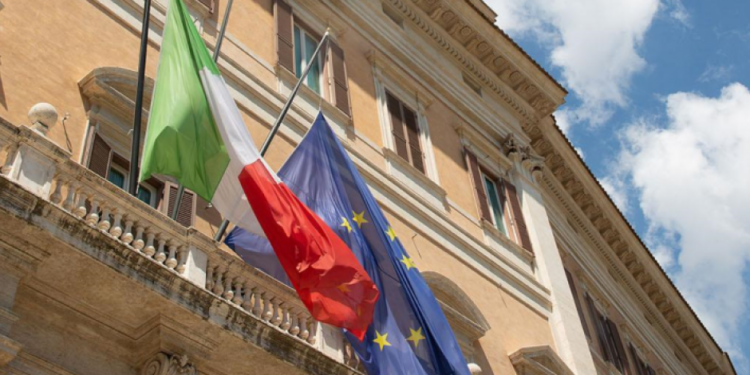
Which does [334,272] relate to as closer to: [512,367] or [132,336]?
[132,336]

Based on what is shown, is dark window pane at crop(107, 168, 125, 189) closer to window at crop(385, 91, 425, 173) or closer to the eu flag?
the eu flag

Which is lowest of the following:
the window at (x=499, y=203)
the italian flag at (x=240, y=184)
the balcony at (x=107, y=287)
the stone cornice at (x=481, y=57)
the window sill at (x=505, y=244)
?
the balcony at (x=107, y=287)

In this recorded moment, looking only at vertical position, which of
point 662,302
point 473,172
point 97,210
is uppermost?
point 662,302

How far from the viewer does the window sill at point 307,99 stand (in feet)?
45.5

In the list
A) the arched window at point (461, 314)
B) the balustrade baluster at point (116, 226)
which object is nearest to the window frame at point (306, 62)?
the arched window at point (461, 314)

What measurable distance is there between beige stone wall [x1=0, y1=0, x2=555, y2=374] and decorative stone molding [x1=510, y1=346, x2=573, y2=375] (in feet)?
0.48

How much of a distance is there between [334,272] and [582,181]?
1348 cm

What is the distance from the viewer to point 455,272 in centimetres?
1463

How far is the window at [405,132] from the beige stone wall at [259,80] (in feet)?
1.25

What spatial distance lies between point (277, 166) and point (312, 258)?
3.46 metres

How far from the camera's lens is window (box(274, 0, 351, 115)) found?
47.8ft

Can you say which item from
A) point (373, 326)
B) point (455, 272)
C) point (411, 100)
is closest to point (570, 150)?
point (411, 100)

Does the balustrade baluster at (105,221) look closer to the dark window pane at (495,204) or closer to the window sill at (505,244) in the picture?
the window sill at (505,244)

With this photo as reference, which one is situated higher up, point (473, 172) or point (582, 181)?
point (582, 181)
